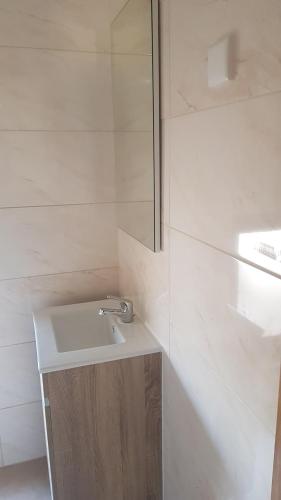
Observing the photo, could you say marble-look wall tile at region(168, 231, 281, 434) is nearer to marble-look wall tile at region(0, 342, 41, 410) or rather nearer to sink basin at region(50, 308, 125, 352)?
sink basin at region(50, 308, 125, 352)

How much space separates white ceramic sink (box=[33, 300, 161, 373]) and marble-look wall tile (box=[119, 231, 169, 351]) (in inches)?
2.5

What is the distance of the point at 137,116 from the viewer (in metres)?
1.52

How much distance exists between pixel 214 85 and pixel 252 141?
22cm

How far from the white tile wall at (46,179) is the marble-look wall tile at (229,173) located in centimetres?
70

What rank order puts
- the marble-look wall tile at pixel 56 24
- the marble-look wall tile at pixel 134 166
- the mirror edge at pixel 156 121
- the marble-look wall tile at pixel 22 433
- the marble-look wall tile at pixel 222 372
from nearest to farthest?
the marble-look wall tile at pixel 222 372 → the mirror edge at pixel 156 121 → the marble-look wall tile at pixel 134 166 → the marble-look wall tile at pixel 56 24 → the marble-look wall tile at pixel 22 433

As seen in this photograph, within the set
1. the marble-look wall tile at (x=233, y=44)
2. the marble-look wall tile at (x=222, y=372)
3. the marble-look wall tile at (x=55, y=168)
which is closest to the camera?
the marble-look wall tile at (x=233, y=44)

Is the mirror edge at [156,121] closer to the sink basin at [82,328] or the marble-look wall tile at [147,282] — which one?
the marble-look wall tile at [147,282]

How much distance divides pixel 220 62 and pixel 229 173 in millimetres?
247

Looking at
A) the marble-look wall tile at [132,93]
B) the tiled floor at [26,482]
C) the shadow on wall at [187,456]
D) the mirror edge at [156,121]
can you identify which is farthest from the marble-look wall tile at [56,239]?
the tiled floor at [26,482]

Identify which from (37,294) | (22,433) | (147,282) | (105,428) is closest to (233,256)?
(147,282)

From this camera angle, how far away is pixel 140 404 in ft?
5.21

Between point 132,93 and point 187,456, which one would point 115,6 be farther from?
point 187,456

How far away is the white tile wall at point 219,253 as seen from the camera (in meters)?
0.82

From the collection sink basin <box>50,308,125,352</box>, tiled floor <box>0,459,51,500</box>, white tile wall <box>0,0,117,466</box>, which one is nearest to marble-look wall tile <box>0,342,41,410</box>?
white tile wall <box>0,0,117,466</box>
